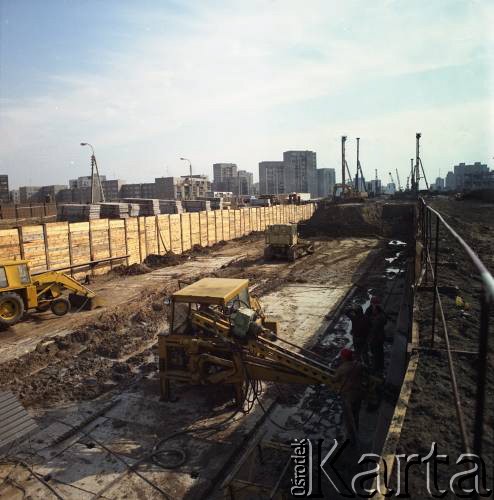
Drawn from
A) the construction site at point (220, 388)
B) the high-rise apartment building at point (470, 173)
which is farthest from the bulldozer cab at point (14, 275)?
the high-rise apartment building at point (470, 173)

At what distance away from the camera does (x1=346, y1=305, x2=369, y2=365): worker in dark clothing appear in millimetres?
10430

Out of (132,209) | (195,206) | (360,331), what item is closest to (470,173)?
(195,206)

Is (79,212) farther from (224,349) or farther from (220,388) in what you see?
(224,349)

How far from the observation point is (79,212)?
25.5 m

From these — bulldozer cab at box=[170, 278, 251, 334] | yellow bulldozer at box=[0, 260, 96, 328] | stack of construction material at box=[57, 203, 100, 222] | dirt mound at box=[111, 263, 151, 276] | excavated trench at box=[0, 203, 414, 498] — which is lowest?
excavated trench at box=[0, 203, 414, 498]

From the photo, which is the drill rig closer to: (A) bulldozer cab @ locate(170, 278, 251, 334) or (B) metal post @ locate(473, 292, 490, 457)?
(A) bulldozer cab @ locate(170, 278, 251, 334)

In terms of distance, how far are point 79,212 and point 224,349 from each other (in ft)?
66.3

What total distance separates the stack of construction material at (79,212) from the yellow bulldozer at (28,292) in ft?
32.8

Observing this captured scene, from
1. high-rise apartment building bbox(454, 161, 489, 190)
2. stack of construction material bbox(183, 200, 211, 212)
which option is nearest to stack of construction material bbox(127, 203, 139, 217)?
stack of construction material bbox(183, 200, 211, 212)

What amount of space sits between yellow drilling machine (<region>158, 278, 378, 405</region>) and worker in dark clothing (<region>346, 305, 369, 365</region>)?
8.17ft

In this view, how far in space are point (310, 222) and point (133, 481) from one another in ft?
122

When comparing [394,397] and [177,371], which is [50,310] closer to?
[177,371]

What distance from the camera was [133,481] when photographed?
6602 mm

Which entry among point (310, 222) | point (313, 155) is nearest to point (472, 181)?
point (313, 155)
